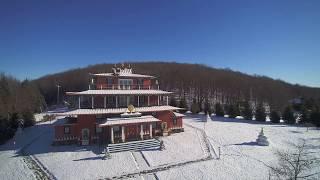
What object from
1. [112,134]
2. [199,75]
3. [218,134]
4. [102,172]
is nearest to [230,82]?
[199,75]

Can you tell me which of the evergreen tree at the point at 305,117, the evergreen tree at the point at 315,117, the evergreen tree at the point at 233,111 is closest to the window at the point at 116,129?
the evergreen tree at the point at 233,111

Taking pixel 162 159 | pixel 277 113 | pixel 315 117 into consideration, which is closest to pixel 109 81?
pixel 162 159

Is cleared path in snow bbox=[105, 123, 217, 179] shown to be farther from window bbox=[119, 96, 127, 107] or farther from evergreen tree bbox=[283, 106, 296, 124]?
evergreen tree bbox=[283, 106, 296, 124]

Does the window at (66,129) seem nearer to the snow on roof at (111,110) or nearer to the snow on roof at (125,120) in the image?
the snow on roof at (111,110)

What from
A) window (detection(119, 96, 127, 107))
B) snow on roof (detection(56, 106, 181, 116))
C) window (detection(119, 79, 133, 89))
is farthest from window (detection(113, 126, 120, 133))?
window (detection(119, 79, 133, 89))

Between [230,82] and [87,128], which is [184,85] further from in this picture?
[87,128]

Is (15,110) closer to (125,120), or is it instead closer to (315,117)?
(125,120)
